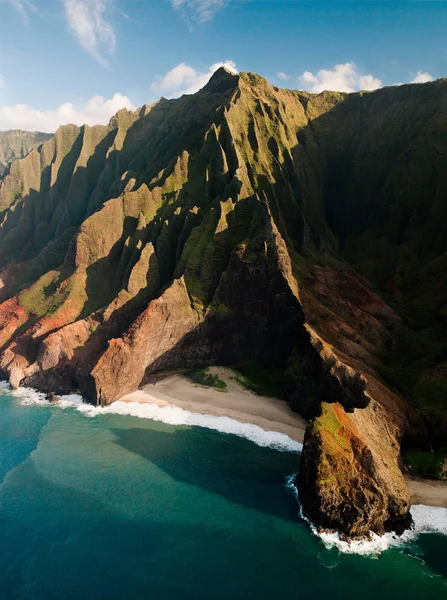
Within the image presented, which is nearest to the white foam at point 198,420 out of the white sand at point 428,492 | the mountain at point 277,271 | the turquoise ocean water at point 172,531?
the turquoise ocean water at point 172,531

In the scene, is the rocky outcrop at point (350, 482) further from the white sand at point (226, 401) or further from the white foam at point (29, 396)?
the white foam at point (29, 396)

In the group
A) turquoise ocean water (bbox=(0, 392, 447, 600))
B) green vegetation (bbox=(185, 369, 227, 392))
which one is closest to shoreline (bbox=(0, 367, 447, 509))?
green vegetation (bbox=(185, 369, 227, 392))

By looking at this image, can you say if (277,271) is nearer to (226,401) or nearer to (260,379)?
(260,379)

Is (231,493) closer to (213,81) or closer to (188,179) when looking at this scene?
(188,179)

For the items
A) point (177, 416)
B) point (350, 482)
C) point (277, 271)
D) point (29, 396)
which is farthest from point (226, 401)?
point (29, 396)

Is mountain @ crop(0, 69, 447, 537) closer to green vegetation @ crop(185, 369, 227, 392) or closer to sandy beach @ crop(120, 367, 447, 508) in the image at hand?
sandy beach @ crop(120, 367, 447, 508)

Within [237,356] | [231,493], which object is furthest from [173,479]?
[237,356]

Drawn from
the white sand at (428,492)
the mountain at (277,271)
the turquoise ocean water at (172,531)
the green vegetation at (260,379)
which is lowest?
the turquoise ocean water at (172,531)
